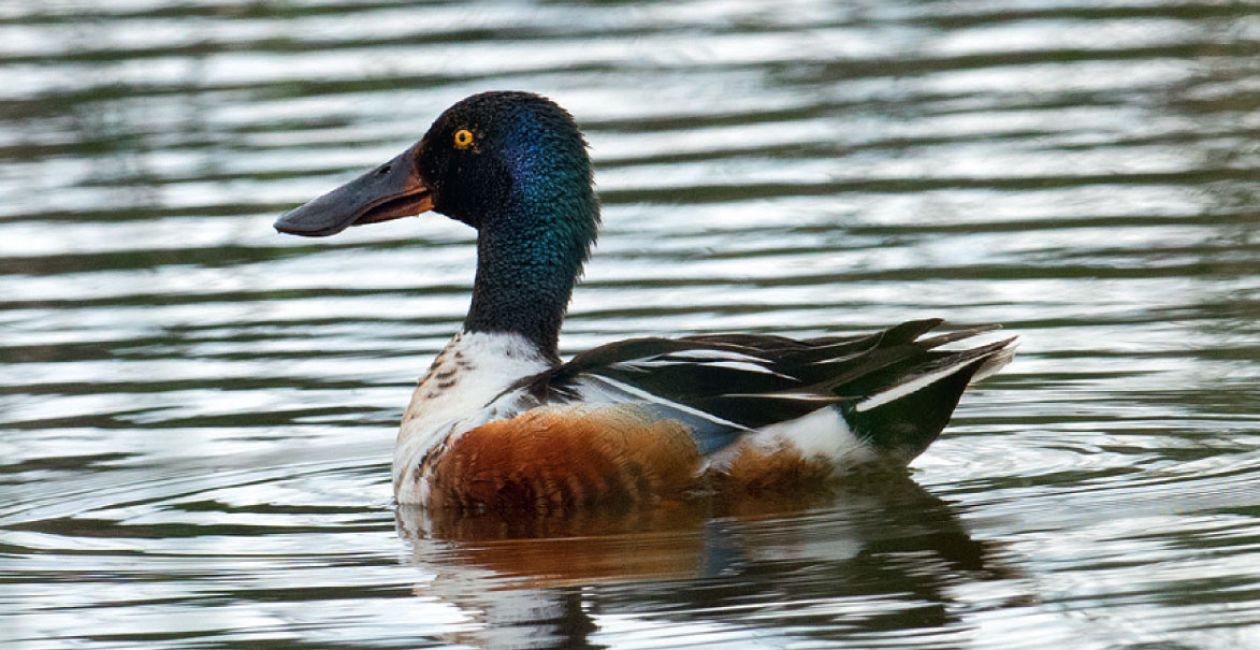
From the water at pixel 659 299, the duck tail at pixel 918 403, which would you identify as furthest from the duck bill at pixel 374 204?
the duck tail at pixel 918 403

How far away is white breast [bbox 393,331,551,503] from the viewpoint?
800 centimetres

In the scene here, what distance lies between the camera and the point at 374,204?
28.6ft

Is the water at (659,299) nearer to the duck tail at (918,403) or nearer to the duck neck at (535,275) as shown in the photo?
the duck tail at (918,403)

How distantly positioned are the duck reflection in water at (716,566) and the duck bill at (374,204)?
127 centimetres

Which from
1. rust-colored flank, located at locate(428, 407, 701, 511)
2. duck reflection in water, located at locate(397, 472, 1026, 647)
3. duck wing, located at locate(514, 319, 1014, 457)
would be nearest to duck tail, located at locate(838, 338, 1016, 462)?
duck wing, located at locate(514, 319, 1014, 457)

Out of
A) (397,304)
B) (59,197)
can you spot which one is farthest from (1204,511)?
(59,197)

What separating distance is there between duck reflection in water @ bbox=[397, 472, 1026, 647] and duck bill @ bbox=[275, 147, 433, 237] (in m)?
1.27

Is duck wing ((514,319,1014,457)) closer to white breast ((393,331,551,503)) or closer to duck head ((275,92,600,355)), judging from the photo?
white breast ((393,331,551,503))

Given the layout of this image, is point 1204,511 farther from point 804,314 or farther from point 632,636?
point 804,314

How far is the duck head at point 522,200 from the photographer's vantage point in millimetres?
8359

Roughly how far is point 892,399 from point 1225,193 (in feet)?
13.8

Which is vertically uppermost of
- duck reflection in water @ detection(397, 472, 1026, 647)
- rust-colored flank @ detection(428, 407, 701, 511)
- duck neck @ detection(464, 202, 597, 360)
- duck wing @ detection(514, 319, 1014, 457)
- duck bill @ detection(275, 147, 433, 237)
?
duck bill @ detection(275, 147, 433, 237)

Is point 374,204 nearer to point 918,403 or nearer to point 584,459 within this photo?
point 584,459

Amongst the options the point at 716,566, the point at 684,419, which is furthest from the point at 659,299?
the point at 716,566
